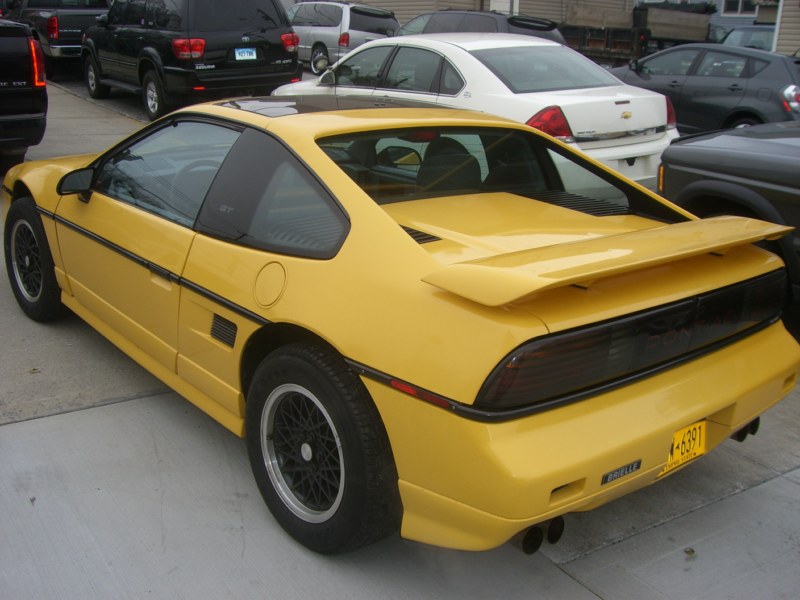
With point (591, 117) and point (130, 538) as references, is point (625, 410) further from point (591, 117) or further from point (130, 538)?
point (591, 117)

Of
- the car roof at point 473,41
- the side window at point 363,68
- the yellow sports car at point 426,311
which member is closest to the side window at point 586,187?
the yellow sports car at point 426,311

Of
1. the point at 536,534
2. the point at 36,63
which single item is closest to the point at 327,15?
the point at 36,63

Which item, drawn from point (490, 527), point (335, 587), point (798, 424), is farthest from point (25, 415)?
point (798, 424)

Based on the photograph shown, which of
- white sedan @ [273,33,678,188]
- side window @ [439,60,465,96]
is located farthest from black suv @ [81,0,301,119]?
side window @ [439,60,465,96]

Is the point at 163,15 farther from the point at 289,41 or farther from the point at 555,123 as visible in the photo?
the point at 555,123

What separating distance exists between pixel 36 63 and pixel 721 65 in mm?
8677

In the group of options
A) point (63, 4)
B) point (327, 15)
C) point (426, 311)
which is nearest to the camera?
point (426, 311)

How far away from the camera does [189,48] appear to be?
34.9 feet

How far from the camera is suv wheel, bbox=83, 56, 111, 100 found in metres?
13.3

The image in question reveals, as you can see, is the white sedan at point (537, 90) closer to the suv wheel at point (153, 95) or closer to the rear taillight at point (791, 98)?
the suv wheel at point (153, 95)

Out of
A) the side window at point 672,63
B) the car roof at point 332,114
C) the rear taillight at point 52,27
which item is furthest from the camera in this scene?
the rear taillight at point 52,27

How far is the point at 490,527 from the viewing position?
94.5 inches

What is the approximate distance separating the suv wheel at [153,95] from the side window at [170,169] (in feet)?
24.2

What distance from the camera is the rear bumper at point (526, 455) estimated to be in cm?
235
